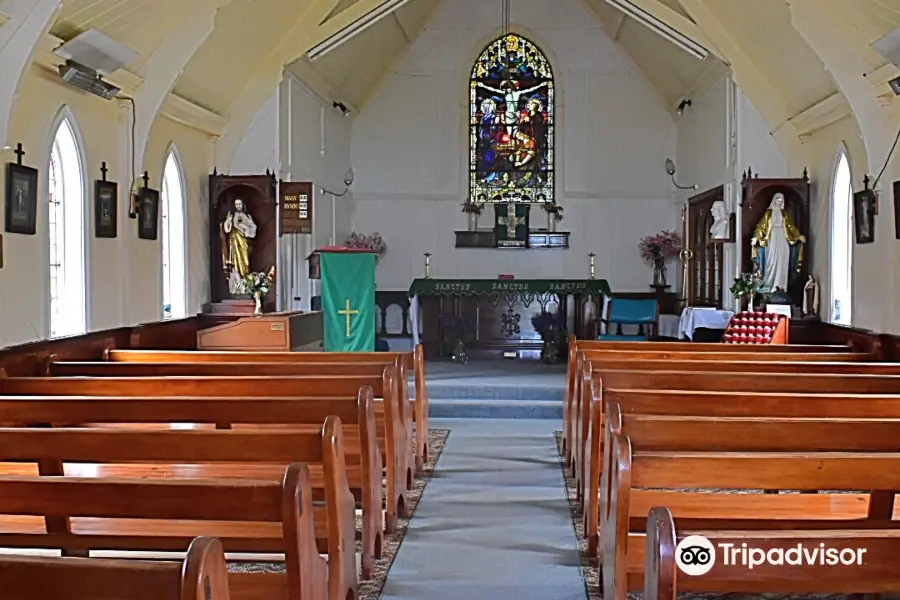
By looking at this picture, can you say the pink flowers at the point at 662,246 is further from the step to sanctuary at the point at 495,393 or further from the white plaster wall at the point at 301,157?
the white plaster wall at the point at 301,157

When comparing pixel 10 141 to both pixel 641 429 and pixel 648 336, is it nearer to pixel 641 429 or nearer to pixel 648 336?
pixel 641 429

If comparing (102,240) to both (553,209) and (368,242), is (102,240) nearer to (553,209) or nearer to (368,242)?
(368,242)

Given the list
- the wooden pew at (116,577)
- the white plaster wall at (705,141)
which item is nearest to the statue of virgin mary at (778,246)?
the white plaster wall at (705,141)

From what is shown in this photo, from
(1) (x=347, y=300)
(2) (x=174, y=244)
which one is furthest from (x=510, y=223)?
(2) (x=174, y=244)

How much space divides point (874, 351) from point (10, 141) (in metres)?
6.18

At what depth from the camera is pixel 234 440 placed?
3072 mm

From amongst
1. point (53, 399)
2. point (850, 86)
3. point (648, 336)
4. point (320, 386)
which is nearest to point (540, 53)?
point (648, 336)

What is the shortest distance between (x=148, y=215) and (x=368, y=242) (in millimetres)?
5937

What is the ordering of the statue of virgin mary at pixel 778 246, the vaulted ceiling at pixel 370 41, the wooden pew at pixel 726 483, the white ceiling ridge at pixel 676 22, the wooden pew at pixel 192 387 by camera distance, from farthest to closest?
1. the white ceiling ridge at pixel 676 22
2. the statue of virgin mary at pixel 778 246
3. the vaulted ceiling at pixel 370 41
4. the wooden pew at pixel 192 387
5. the wooden pew at pixel 726 483

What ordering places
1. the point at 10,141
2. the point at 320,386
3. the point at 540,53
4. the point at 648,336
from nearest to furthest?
1. the point at 320,386
2. the point at 10,141
3. the point at 648,336
4. the point at 540,53

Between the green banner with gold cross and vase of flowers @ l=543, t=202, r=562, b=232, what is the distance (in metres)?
5.22

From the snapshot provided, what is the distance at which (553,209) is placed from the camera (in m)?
14.9

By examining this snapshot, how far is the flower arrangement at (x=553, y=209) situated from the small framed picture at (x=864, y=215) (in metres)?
6.43

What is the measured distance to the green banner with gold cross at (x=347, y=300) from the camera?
1038 centimetres
